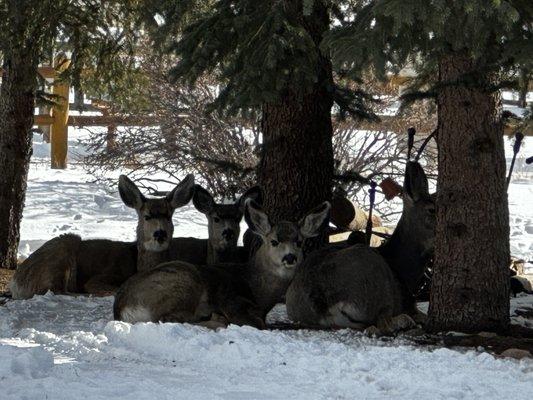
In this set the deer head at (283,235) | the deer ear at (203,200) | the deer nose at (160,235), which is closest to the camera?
the deer head at (283,235)

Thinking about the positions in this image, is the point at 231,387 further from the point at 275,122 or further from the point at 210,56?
the point at 275,122

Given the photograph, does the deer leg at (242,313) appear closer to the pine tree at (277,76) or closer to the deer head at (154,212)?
the pine tree at (277,76)

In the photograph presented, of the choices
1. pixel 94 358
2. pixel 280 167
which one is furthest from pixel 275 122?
pixel 94 358

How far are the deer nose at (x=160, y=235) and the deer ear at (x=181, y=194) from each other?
402mm

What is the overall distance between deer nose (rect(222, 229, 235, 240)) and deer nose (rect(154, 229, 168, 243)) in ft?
2.09

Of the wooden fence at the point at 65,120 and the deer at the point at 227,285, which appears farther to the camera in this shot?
the wooden fence at the point at 65,120

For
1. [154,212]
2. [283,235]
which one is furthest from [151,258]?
[283,235]

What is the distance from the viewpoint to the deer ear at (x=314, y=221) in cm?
1014

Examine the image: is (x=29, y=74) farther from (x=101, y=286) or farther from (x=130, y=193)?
(x=101, y=286)

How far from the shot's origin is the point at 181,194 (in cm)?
1183

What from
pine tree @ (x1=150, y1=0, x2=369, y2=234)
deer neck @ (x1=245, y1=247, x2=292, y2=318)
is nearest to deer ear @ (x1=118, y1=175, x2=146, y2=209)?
pine tree @ (x1=150, y1=0, x2=369, y2=234)

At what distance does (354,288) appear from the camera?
9.46 m

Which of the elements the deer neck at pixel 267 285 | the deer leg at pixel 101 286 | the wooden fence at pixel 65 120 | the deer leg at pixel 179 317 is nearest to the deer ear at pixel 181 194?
the deer leg at pixel 101 286

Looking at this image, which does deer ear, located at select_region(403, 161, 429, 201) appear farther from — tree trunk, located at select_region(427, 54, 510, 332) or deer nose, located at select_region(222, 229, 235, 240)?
deer nose, located at select_region(222, 229, 235, 240)
